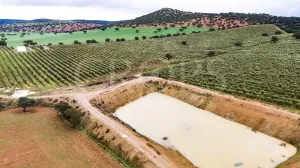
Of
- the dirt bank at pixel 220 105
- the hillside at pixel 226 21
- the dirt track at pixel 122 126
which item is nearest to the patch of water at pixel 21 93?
the dirt track at pixel 122 126

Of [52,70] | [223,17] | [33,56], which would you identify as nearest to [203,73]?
[52,70]

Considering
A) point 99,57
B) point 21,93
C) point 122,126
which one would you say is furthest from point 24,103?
point 99,57

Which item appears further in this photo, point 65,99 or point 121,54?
point 121,54

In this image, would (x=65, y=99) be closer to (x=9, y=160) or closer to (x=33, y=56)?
(x=9, y=160)

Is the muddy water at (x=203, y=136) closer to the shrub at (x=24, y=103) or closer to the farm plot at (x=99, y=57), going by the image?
the shrub at (x=24, y=103)

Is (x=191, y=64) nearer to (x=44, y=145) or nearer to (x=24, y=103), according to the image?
(x=24, y=103)
